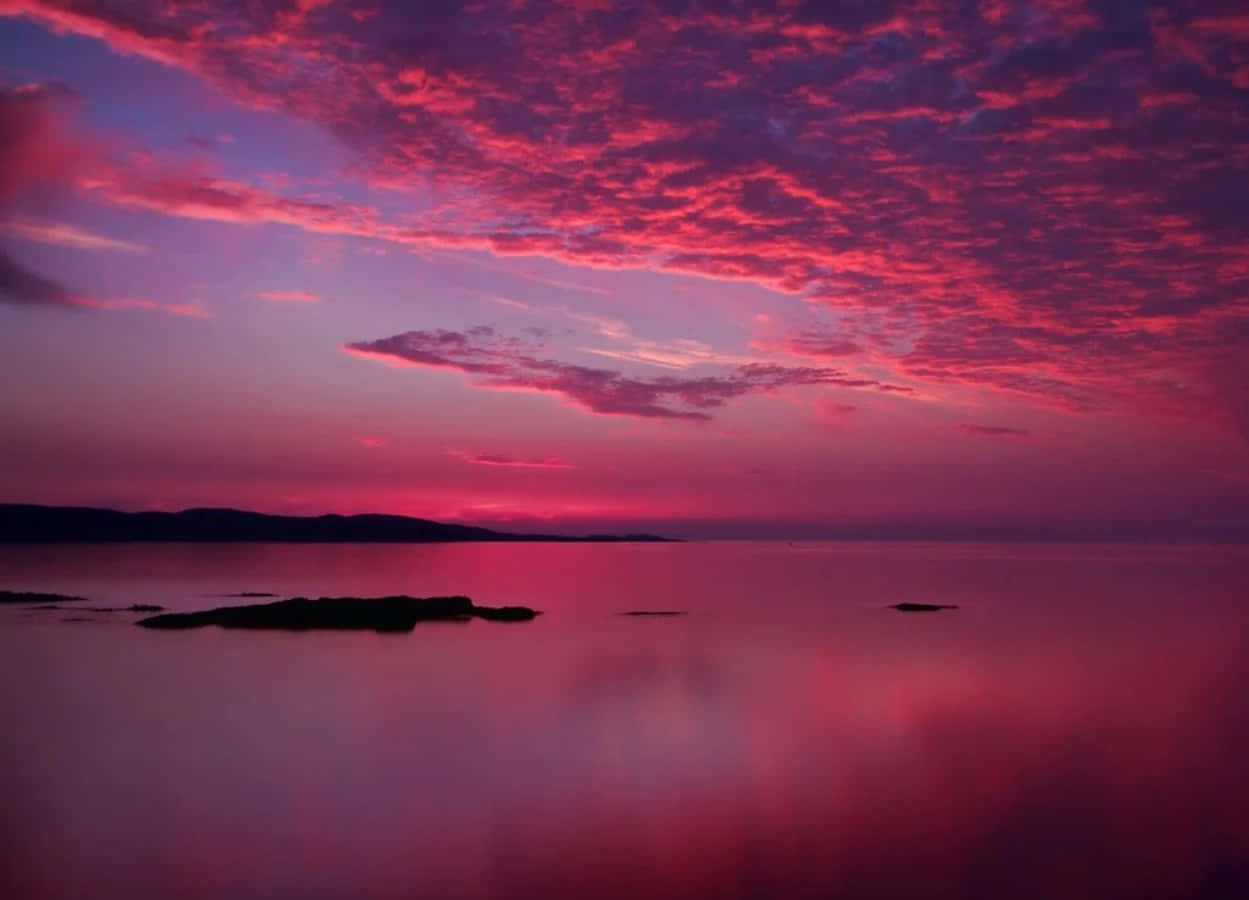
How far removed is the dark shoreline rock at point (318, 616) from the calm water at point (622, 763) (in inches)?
107

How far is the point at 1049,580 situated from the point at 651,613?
48968mm

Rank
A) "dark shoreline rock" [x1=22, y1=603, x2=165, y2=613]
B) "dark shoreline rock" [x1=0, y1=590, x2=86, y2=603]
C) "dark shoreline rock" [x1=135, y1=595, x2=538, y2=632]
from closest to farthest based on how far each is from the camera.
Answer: "dark shoreline rock" [x1=135, y1=595, x2=538, y2=632], "dark shoreline rock" [x1=22, y1=603, x2=165, y2=613], "dark shoreline rock" [x1=0, y1=590, x2=86, y2=603]

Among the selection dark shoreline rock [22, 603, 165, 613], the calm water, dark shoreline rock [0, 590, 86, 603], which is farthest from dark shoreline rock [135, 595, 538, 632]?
dark shoreline rock [0, 590, 86, 603]

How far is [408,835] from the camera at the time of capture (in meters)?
16.9

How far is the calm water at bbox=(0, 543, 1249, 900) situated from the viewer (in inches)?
601

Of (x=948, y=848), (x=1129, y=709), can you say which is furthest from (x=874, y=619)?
(x=948, y=848)

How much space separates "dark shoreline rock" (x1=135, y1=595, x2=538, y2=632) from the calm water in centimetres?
272

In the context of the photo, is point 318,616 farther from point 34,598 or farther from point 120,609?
point 34,598

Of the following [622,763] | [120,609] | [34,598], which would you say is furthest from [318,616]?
[622,763]

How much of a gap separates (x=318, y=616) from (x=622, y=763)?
29.3 meters

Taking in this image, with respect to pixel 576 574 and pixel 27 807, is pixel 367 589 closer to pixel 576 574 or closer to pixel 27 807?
pixel 576 574

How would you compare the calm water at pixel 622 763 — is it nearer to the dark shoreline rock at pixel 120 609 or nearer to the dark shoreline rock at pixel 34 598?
the dark shoreline rock at pixel 120 609

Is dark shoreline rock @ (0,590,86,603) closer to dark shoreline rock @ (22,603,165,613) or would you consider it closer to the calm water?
dark shoreline rock @ (22,603,165,613)

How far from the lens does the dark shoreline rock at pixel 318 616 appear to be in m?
45.9
